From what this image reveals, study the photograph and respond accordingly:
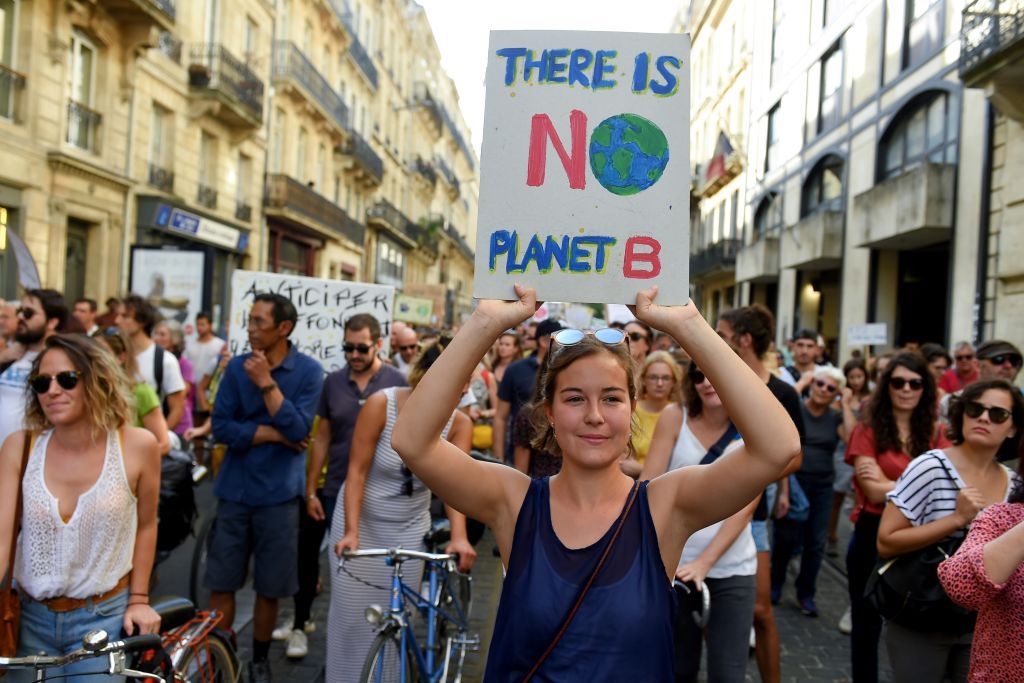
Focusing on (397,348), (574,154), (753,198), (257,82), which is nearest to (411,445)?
(574,154)

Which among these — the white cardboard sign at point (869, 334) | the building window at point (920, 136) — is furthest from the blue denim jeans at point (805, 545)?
the building window at point (920, 136)

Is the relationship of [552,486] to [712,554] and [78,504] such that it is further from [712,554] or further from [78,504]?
[78,504]

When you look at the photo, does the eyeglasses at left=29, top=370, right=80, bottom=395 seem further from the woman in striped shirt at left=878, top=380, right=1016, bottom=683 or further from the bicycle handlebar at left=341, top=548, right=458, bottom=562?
the woman in striped shirt at left=878, top=380, right=1016, bottom=683

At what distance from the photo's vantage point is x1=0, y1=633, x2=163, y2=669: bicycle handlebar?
8.13ft

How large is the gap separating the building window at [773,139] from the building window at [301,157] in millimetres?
15271

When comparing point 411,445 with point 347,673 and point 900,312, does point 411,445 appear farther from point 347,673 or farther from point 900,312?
point 900,312

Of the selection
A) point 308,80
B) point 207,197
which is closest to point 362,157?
point 308,80

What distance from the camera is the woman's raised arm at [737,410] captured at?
2.03 meters

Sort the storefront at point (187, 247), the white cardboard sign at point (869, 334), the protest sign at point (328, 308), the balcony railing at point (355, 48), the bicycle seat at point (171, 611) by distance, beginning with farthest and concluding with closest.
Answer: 1. the balcony railing at point (355, 48)
2. the white cardboard sign at point (869, 334)
3. the storefront at point (187, 247)
4. the protest sign at point (328, 308)
5. the bicycle seat at point (171, 611)

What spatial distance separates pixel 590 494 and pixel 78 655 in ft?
5.24

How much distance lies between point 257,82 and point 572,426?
73.7 ft

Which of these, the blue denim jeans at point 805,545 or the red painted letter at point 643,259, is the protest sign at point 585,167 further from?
the blue denim jeans at point 805,545

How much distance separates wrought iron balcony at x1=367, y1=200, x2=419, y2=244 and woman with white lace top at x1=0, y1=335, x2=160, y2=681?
34.5 m

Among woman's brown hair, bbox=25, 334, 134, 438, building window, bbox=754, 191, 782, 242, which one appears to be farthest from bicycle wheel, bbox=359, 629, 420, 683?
building window, bbox=754, 191, 782, 242
